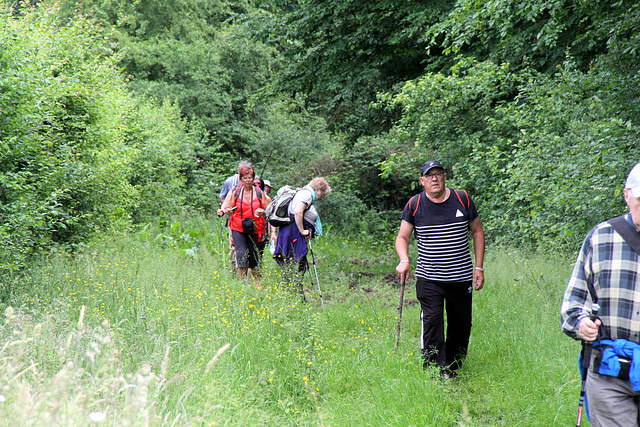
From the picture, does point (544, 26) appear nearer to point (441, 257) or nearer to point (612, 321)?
point (441, 257)

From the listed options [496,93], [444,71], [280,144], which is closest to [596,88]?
[496,93]

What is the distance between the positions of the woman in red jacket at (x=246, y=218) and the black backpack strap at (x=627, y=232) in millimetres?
5924

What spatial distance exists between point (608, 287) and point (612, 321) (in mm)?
170

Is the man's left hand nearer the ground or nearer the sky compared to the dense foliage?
nearer the ground

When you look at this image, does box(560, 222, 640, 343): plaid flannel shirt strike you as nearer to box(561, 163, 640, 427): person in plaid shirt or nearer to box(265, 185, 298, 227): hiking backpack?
box(561, 163, 640, 427): person in plaid shirt

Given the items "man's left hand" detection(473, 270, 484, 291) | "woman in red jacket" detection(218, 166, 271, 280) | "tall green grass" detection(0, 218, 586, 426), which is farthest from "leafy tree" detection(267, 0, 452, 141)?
"man's left hand" detection(473, 270, 484, 291)

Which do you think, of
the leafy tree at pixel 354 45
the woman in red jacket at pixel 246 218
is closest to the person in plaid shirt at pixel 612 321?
the woman in red jacket at pixel 246 218

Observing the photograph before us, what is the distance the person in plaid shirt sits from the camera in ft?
9.00

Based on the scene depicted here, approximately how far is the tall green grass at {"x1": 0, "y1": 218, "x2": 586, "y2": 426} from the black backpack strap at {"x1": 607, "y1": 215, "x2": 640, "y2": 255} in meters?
1.15

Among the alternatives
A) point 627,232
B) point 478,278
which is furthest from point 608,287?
point 478,278

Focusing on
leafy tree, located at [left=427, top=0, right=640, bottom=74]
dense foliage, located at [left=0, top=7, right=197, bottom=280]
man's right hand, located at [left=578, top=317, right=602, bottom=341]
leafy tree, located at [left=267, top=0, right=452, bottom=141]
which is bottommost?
man's right hand, located at [left=578, top=317, right=602, bottom=341]

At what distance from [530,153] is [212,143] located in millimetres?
17613

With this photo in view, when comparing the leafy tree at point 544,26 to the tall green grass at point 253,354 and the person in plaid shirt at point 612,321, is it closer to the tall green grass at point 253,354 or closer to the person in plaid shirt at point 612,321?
the tall green grass at point 253,354

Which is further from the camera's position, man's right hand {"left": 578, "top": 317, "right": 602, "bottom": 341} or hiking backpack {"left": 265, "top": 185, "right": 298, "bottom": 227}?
hiking backpack {"left": 265, "top": 185, "right": 298, "bottom": 227}
